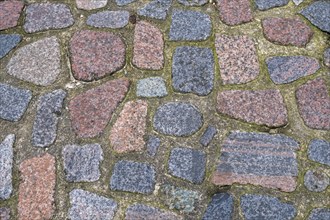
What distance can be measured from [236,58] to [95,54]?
73 centimetres

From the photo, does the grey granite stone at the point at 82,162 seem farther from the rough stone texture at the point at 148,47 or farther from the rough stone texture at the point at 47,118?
the rough stone texture at the point at 148,47

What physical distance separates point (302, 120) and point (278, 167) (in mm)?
295

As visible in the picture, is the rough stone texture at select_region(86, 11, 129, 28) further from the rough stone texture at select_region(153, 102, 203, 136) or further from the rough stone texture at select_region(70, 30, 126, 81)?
the rough stone texture at select_region(153, 102, 203, 136)

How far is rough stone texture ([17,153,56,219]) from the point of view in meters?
2.05

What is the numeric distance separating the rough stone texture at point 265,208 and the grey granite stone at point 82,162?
65 centimetres

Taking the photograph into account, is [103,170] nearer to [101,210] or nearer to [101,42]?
[101,210]

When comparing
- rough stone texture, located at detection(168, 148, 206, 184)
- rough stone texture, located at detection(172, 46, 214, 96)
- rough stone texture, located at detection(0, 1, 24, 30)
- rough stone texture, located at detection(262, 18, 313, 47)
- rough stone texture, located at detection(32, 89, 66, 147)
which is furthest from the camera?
rough stone texture, located at detection(0, 1, 24, 30)

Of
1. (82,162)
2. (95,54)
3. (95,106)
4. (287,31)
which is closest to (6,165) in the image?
(82,162)

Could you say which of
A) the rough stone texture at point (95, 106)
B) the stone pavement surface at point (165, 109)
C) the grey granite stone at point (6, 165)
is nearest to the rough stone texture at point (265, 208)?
the stone pavement surface at point (165, 109)

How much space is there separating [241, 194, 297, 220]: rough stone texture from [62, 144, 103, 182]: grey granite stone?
652mm

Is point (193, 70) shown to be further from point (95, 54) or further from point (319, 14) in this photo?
point (319, 14)

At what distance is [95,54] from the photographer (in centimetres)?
251

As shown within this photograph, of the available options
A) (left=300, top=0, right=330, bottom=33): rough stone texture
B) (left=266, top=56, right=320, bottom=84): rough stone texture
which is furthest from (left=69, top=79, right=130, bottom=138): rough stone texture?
(left=300, top=0, right=330, bottom=33): rough stone texture

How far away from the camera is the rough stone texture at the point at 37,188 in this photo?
6.73ft
